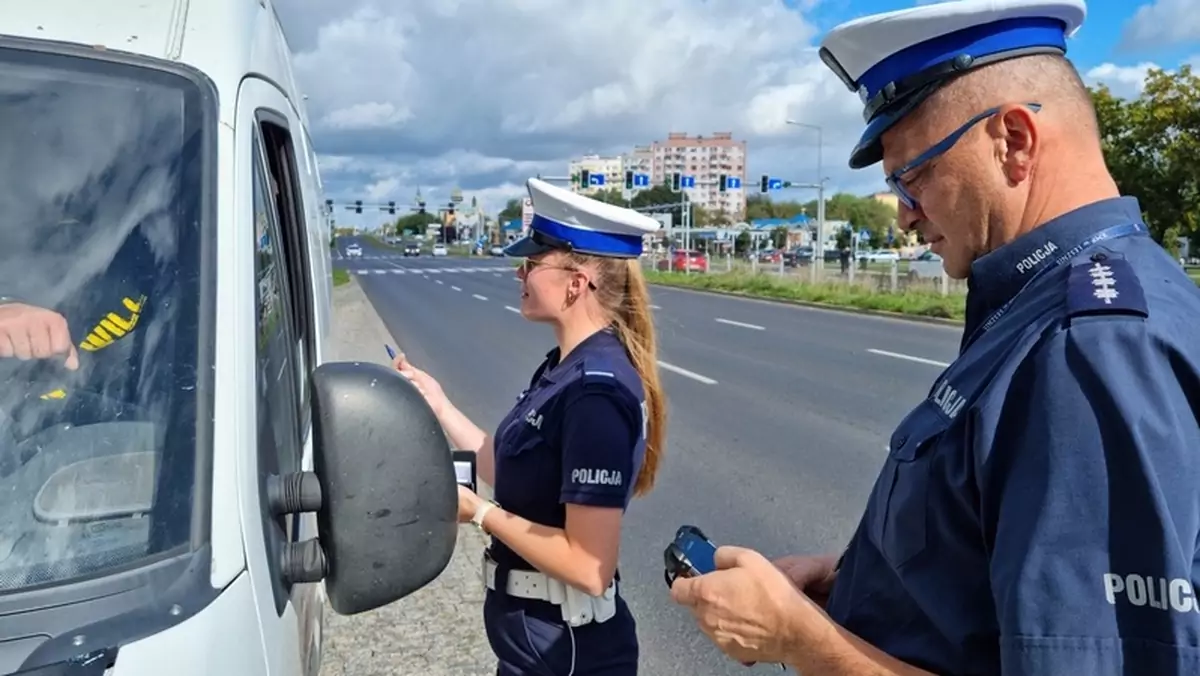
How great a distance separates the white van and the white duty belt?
2.67 ft

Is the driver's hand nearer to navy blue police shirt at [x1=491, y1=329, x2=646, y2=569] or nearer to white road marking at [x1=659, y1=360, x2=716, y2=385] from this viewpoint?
navy blue police shirt at [x1=491, y1=329, x2=646, y2=569]

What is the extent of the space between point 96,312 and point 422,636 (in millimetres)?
3156

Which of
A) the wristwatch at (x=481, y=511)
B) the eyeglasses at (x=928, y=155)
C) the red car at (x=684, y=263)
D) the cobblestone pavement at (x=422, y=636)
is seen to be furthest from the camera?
the red car at (x=684, y=263)

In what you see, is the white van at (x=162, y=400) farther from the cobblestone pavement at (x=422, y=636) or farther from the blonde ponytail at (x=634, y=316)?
the cobblestone pavement at (x=422, y=636)

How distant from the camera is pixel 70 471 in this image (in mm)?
1518

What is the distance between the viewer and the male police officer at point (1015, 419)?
1098mm

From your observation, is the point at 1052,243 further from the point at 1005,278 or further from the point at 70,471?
the point at 70,471

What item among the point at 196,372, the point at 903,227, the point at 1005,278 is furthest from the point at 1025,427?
the point at 196,372

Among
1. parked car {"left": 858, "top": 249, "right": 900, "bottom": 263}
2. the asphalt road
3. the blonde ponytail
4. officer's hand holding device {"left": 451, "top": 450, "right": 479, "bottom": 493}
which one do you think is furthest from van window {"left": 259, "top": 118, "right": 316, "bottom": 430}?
parked car {"left": 858, "top": 249, "right": 900, "bottom": 263}

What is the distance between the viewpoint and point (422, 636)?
441 centimetres

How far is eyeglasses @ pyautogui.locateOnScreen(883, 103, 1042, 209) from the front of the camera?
4.59 ft

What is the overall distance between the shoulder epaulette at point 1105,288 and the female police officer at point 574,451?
126 cm

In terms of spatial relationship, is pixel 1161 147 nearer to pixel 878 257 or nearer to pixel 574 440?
pixel 574 440

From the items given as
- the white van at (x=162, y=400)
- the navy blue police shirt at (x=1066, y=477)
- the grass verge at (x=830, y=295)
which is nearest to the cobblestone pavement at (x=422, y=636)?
the white van at (x=162, y=400)
